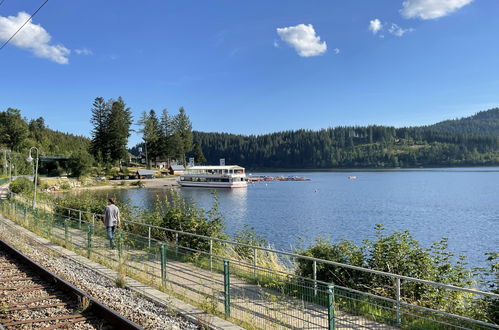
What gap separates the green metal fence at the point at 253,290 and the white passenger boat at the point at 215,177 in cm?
8177

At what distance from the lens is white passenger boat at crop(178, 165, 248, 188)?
320 feet

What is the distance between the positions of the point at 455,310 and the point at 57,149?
509ft

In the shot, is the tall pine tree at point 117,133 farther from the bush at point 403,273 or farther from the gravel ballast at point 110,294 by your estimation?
the bush at point 403,273

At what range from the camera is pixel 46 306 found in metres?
7.55

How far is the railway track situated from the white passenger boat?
283 ft

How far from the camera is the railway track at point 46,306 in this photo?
6.63 m

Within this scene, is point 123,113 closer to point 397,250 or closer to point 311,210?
point 311,210

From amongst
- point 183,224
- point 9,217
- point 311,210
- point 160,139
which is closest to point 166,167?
point 160,139

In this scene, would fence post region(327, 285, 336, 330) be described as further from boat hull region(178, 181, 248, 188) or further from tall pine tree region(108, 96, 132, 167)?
tall pine tree region(108, 96, 132, 167)

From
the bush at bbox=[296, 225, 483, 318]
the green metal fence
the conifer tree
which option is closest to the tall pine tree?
the conifer tree

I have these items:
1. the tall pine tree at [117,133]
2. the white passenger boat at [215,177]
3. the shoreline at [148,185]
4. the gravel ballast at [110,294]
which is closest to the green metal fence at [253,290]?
the gravel ballast at [110,294]

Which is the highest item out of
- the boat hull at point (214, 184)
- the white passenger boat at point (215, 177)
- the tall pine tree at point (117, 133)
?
the tall pine tree at point (117, 133)

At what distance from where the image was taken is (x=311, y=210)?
4897cm

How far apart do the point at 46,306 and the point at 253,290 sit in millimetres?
4283
